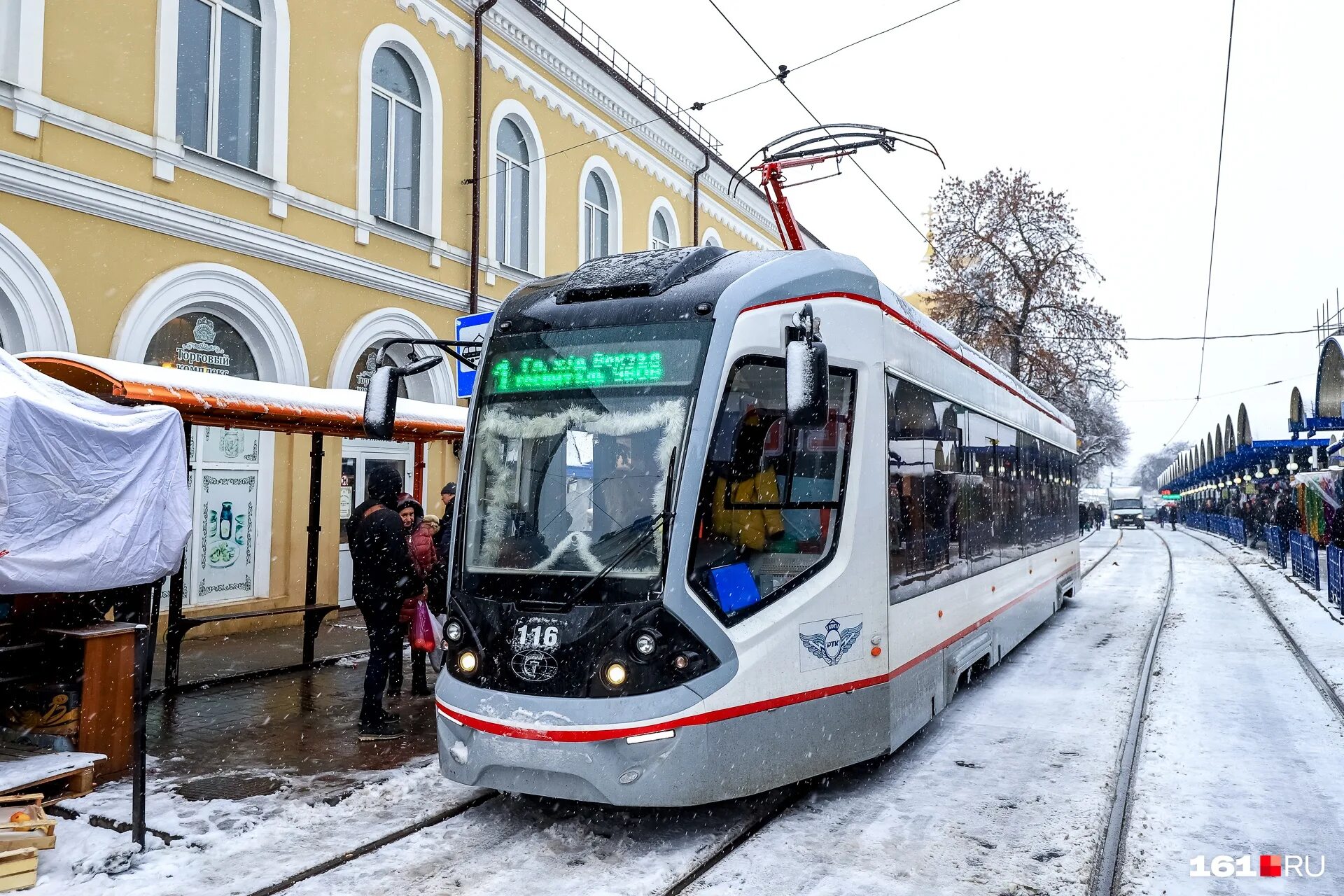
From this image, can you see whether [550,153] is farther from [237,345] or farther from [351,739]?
[351,739]

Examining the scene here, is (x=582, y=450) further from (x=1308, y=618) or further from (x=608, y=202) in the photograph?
(x=608, y=202)

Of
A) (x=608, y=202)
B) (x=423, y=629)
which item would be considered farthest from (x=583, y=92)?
(x=423, y=629)

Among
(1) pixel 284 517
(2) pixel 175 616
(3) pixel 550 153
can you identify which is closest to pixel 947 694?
(2) pixel 175 616

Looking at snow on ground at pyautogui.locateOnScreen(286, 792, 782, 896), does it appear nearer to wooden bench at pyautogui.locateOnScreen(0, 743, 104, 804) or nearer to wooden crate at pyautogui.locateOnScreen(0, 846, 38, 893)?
wooden crate at pyautogui.locateOnScreen(0, 846, 38, 893)

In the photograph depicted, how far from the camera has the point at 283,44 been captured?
11.9m

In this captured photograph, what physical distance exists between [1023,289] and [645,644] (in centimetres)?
3374

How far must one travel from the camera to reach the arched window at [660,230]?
70.6 ft

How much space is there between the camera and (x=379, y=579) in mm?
6668

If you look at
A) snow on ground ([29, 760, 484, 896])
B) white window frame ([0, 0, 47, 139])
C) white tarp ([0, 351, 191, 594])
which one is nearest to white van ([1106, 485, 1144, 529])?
white window frame ([0, 0, 47, 139])

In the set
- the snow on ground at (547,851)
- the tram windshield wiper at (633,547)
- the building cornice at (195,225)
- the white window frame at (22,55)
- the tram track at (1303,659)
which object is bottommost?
the snow on ground at (547,851)

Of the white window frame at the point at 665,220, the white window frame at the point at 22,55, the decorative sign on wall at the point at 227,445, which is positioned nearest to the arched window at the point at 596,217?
the white window frame at the point at 665,220

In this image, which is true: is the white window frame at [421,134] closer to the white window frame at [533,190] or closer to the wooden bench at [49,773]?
the white window frame at [533,190]

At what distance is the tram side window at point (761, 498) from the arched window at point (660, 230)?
16.8 m

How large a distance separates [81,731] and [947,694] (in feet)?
17.8
